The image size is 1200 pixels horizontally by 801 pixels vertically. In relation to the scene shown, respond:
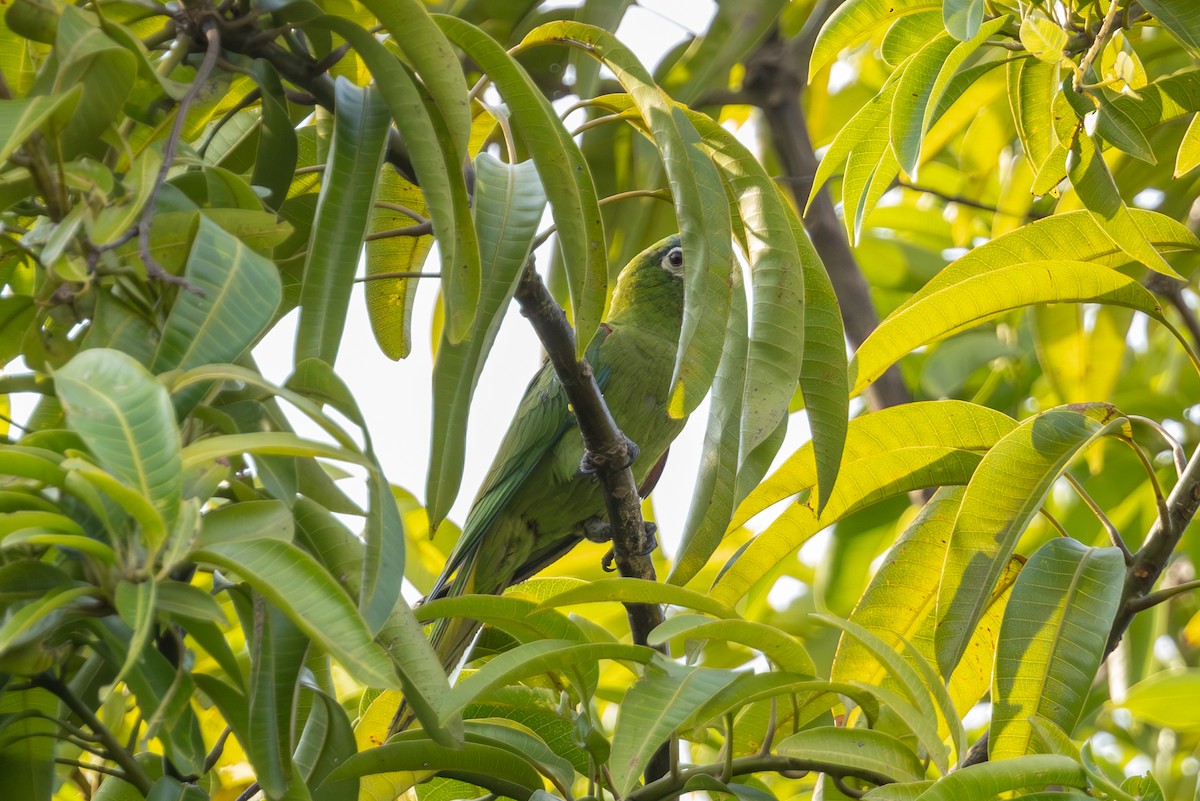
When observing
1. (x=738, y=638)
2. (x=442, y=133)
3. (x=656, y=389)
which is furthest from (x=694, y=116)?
(x=656, y=389)

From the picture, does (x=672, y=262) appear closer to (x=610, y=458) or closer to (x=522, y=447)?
(x=522, y=447)

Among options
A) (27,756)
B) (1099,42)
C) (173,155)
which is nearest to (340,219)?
(173,155)

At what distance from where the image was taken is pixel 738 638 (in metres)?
1.70

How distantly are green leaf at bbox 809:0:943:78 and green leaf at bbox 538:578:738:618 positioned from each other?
135 cm

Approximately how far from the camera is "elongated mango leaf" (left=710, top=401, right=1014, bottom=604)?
7.59ft

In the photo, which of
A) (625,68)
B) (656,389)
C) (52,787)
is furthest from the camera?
(656,389)

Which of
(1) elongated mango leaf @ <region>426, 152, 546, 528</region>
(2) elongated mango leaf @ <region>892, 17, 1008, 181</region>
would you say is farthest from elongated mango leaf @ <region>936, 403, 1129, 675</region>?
(1) elongated mango leaf @ <region>426, 152, 546, 528</region>

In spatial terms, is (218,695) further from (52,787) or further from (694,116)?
(694,116)

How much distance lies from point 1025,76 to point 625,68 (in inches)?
39.8

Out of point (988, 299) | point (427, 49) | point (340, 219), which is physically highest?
point (427, 49)

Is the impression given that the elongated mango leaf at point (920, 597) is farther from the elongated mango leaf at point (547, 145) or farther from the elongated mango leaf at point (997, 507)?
the elongated mango leaf at point (547, 145)

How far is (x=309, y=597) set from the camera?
1.15 m

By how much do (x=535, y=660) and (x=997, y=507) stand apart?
946 millimetres

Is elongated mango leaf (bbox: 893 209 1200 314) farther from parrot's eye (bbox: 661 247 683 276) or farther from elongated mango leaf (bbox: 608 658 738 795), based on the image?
parrot's eye (bbox: 661 247 683 276)
